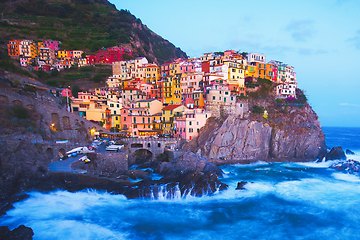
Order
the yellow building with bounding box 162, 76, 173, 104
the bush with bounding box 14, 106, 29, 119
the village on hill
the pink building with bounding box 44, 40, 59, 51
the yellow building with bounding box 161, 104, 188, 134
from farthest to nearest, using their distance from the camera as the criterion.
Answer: the pink building with bounding box 44, 40, 59, 51, the yellow building with bounding box 162, 76, 173, 104, the village on hill, the yellow building with bounding box 161, 104, 188, 134, the bush with bounding box 14, 106, 29, 119

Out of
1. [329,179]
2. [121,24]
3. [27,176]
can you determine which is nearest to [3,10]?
[121,24]

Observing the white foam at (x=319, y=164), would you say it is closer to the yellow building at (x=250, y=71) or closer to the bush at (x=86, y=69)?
the yellow building at (x=250, y=71)

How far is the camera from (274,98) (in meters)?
54.1

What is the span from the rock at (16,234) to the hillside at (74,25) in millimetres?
71099

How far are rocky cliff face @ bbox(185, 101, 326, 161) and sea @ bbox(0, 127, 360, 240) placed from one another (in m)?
11.6

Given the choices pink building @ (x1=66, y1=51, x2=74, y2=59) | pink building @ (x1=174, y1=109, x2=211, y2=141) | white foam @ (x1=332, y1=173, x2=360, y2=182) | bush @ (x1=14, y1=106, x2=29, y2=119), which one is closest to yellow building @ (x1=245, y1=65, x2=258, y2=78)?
pink building @ (x1=174, y1=109, x2=211, y2=141)

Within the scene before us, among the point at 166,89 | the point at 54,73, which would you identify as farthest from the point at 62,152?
the point at 54,73

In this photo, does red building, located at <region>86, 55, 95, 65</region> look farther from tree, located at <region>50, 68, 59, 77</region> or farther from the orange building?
the orange building

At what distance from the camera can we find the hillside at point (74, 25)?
81.6 m

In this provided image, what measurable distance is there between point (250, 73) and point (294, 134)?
18089 millimetres

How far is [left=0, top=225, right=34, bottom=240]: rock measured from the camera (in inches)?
673

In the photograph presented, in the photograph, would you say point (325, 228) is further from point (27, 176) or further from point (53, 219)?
point (27, 176)

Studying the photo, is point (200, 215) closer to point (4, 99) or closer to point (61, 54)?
point (4, 99)

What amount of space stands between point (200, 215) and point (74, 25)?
97306 mm
